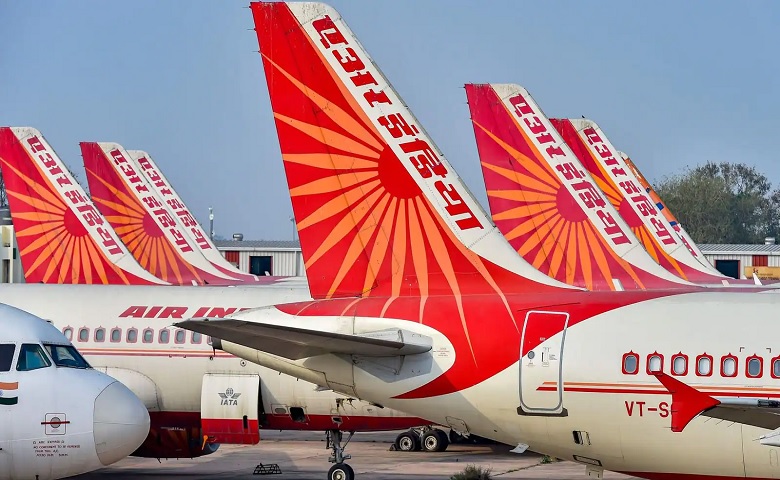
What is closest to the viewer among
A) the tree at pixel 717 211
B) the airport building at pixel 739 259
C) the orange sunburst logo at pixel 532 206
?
the orange sunburst logo at pixel 532 206

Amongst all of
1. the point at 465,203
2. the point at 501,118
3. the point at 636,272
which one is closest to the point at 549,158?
the point at 501,118

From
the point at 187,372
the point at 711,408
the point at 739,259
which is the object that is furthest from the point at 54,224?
the point at 739,259

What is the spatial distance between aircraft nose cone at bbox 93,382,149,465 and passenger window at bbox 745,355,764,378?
331 inches

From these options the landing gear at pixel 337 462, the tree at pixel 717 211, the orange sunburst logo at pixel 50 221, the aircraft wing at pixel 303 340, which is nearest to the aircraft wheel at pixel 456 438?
the landing gear at pixel 337 462

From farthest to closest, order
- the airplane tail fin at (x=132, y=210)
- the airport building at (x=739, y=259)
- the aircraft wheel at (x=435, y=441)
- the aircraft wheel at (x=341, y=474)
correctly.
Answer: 1. the airport building at (x=739, y=259)
2. the airplane tail fin at (x=132, y=210)
3. the aircraft wheel at (x=435, y=441)
4. the aircraft wheel at (x=341, y=474)

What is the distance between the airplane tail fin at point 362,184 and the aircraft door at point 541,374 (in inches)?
52.0

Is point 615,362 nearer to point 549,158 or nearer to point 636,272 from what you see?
point 636,272

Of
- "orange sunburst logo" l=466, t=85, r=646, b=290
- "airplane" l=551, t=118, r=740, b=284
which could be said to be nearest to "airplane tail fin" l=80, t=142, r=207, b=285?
"airplane" l=551, t=118, r=740, b=284

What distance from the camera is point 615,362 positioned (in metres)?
17.5

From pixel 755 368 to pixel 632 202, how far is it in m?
16.5

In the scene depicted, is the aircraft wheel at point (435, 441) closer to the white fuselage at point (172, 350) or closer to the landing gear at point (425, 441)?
the landing gear at point (425, 441)

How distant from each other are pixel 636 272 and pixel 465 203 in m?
7.56

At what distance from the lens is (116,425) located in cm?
1806

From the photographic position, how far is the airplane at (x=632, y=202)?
1256 inches
